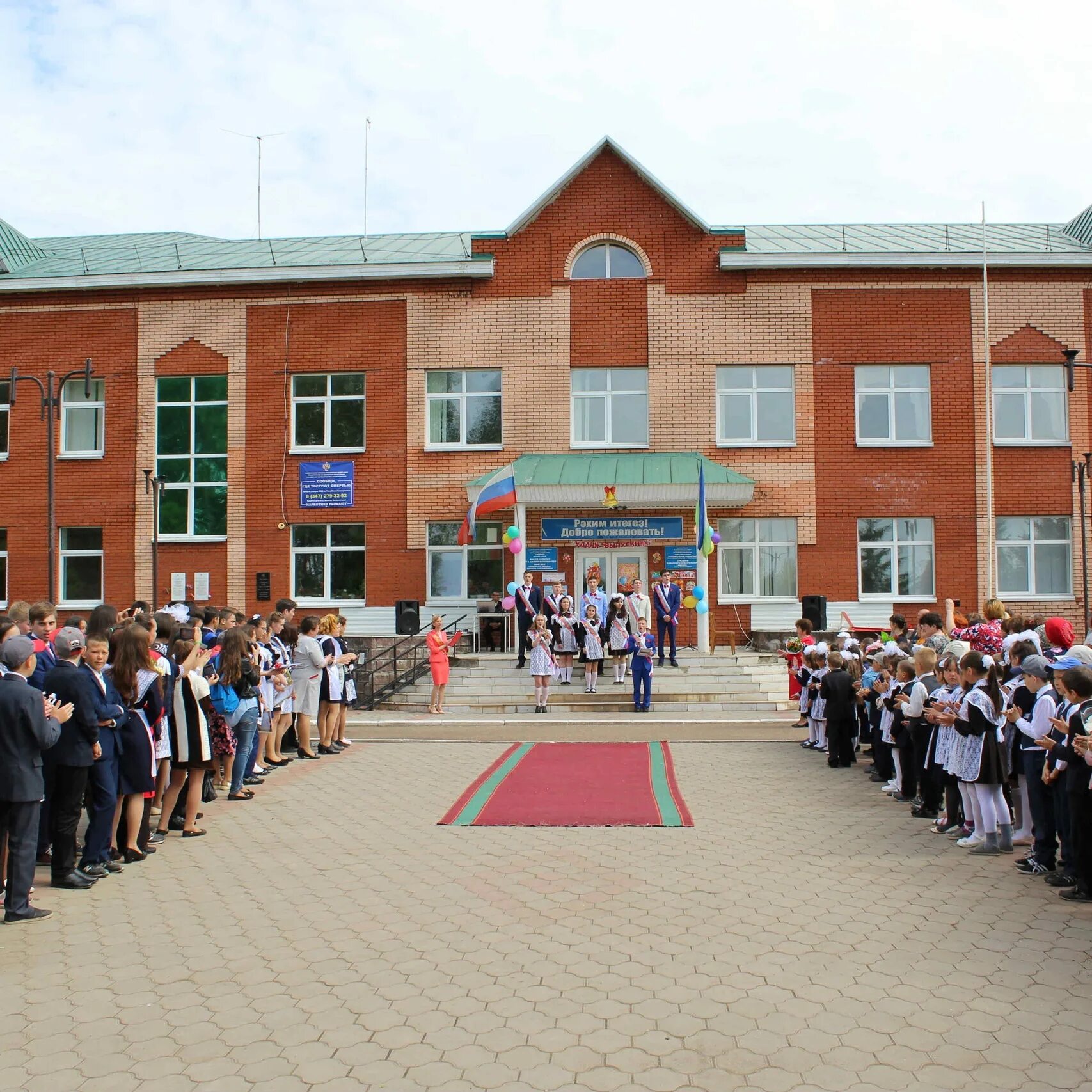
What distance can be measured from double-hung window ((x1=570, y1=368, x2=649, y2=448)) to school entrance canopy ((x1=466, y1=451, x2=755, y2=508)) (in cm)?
84

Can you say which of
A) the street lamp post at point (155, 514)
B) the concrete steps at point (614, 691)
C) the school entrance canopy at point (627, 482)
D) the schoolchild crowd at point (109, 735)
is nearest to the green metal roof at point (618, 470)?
the school entrance canopy at point (627, 482)

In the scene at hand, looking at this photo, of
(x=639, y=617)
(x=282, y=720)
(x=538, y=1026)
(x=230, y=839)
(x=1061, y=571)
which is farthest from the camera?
(x=1061, y=571)

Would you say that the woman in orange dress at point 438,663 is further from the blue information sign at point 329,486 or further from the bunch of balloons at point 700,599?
the blue information sign at point 329,486

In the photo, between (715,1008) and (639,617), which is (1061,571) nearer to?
(639,617)

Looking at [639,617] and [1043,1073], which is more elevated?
[639,617]

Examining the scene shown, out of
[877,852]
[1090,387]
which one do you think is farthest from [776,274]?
[877,852]

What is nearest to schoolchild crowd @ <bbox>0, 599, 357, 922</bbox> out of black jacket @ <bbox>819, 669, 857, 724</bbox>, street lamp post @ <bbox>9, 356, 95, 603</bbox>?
black jacket @ <bbox>819, 669, 857, 724</bbox>

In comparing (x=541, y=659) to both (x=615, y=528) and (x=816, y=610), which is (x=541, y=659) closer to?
(x=615, y=528)

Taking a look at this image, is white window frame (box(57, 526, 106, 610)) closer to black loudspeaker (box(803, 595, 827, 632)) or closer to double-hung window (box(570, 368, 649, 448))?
double-hung window (box(570, 368, 649, 448))

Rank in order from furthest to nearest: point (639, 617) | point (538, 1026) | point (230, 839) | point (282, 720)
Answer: point (639, 617) < point (282, 720) < point (230, 839) < point (538, 1026)

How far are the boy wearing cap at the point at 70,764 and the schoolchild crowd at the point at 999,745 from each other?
6.23 meters

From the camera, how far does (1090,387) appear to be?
926 inches

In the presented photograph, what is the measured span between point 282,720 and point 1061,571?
1817 cm

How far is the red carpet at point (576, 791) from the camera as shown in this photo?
914cm
